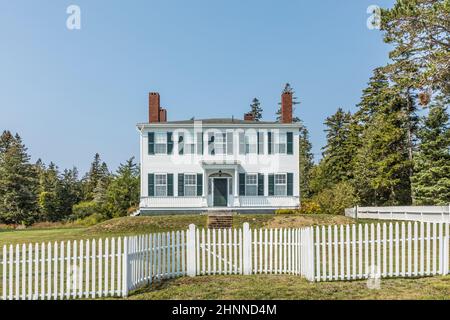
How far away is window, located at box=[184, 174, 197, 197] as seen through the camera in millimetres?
27375

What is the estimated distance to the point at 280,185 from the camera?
90.7 feet

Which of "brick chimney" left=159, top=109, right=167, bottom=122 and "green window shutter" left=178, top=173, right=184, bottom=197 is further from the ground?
"brick chimney" left=159, top=109, right=167, bottom=122

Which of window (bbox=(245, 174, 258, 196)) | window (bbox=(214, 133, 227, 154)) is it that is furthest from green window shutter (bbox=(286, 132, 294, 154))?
window (bbox=(214, 133, 227, 154))

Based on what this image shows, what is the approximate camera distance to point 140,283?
849cm

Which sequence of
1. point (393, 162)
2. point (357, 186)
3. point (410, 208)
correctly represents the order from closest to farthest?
1. point (410, 208)
2. point (393, 162)
3. point (357, 186)

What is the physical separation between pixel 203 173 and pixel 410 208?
12.4 m

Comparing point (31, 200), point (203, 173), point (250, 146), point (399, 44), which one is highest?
point (399, 44)

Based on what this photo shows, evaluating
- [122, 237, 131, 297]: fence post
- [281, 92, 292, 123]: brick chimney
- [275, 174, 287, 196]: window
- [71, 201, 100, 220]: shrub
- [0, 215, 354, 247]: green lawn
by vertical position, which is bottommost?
[71, 201, 100, 220]: shrub

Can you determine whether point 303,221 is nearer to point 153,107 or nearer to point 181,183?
point 181,183

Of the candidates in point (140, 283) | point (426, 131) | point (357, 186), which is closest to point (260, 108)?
point (357, 186)

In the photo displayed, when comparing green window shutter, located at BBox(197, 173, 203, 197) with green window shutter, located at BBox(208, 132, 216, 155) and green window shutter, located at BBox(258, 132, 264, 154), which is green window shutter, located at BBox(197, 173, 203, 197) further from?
green window shutter, located at BBox(258, 132, 264, 154)

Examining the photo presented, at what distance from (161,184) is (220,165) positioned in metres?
4.01

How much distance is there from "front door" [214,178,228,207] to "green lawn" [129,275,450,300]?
18.6 m

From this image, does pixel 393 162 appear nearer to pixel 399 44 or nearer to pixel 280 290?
pixel 399 44
